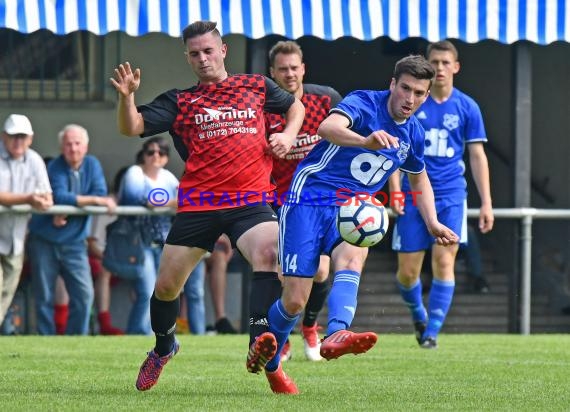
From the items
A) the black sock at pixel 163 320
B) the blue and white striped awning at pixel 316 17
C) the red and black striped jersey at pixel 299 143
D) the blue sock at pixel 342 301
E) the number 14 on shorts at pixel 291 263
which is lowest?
the black sock at pixel 163 320

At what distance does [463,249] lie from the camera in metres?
16.8

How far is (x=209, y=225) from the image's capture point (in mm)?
8031

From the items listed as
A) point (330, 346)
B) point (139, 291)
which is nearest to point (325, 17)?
point (139, 291)

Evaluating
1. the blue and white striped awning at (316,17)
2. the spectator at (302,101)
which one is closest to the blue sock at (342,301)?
the spectator at (302,101)

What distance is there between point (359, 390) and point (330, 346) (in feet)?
2.73

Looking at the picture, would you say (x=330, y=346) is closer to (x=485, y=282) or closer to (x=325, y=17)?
(x=325, y=17)

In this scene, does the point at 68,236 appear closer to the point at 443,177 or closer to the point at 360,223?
the point at 443,177

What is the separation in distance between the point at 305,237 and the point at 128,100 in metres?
1.18

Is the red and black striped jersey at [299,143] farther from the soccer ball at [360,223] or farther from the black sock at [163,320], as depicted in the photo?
the soccer ball at [360,223]

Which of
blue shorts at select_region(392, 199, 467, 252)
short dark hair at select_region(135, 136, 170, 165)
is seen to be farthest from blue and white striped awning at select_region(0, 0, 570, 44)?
blue shorts at select_region(392, 199, 467, 252)

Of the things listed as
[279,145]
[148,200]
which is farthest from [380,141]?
[148,200]

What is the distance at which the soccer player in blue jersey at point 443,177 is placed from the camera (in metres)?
11.8

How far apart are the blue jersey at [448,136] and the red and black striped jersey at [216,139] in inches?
144

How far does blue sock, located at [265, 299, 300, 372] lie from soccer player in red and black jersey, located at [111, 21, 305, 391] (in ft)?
0.17
